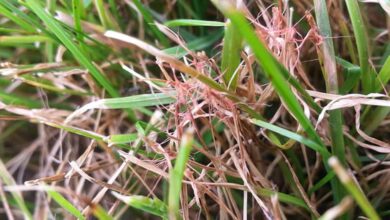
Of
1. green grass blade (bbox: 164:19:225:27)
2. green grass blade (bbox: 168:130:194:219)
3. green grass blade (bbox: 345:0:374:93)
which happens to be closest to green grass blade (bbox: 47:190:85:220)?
green grass blade (bbox: 168:130:194:219)

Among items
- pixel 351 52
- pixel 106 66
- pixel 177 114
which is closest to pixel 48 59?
pixel 106 66

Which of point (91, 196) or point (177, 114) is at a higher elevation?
point (177, 114)

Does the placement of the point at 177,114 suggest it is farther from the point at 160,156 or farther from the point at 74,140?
the point at 74,140

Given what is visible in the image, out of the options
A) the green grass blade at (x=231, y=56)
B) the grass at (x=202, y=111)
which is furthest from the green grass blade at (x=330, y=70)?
the green grass blade at (x=231, y=56)

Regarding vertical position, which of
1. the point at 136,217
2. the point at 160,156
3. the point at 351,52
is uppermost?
the point at 351,52

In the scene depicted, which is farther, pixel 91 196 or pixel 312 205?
pixel 91 196

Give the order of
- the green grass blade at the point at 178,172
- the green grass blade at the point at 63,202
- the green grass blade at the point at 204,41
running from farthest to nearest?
the green grass blade at the point at 204,41
the green grass blade at the point at 63,202
the green grass blade at the point at 178,172

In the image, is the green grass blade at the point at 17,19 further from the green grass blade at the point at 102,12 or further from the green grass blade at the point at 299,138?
the green grass blade at the point at 299,138

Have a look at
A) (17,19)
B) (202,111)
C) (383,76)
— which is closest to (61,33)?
(17,19)
